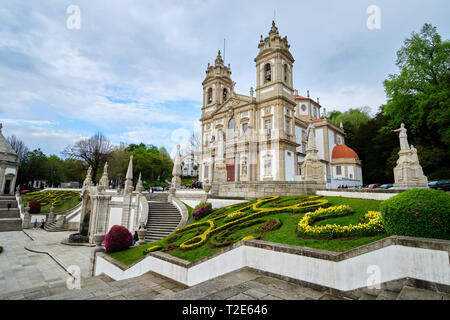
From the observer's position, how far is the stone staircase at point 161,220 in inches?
551

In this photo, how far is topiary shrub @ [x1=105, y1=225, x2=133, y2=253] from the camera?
33.8ft

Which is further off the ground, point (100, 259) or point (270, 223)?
point (270, 223)

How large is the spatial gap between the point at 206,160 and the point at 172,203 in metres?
15.2

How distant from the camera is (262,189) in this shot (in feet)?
44.3

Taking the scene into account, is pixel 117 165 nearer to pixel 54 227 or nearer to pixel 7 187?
pixel 7 187

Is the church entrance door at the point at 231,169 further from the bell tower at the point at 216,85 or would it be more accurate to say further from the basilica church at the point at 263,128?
the bell tower at the point at 216,85

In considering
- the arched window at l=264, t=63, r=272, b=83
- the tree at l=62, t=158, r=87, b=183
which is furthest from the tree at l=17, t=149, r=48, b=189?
the arched window at l=264, t=63, r=272, b=83

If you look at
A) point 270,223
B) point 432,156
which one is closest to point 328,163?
point 432,156

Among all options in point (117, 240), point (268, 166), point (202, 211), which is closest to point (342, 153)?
point (268, 166)

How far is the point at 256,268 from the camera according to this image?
5352mm
